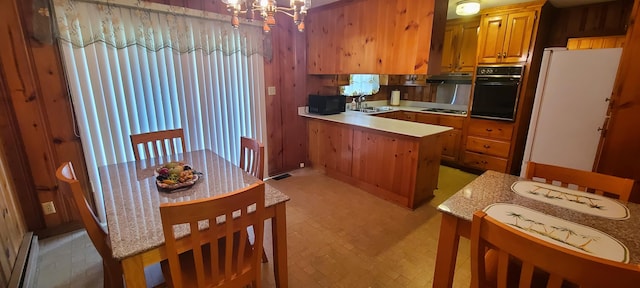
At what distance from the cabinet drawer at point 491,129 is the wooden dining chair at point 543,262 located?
3055mm

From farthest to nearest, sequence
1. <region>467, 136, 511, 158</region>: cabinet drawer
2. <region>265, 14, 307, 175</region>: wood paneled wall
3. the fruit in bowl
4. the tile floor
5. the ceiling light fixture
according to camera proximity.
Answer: <region>467, 136, 511, 158</region>: cabinet drawer, <region>265, 14, 307, 175</region>: wood paneled wall, the ceiling light fixture, the tile floor, the fruit in bowl

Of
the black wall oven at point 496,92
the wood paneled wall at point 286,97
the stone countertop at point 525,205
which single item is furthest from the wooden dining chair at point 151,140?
the black wall oven at point 496,92

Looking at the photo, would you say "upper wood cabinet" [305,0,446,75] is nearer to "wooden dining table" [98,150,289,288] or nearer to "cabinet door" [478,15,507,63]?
"cabinet door" [478,15,507,63]

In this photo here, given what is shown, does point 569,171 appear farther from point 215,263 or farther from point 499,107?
point 499,107

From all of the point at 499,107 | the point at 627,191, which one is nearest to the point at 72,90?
the point at 627,191

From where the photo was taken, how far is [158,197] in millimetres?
1425

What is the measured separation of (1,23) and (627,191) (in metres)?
4.01

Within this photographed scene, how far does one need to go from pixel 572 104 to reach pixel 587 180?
1.73m

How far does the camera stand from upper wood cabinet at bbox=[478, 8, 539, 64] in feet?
10.2

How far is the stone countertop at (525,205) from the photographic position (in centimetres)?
102

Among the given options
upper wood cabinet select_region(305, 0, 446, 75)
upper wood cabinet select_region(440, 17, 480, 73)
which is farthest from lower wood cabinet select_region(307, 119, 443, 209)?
upper wood cabinet select_region(440, 17, 480, 73)

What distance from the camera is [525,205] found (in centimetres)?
125

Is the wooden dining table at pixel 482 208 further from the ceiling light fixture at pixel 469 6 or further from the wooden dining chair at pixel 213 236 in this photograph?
the ceiling light fixture at pixel 469 6

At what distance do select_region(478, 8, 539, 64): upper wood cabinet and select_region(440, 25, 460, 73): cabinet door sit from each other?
1.57 feet
